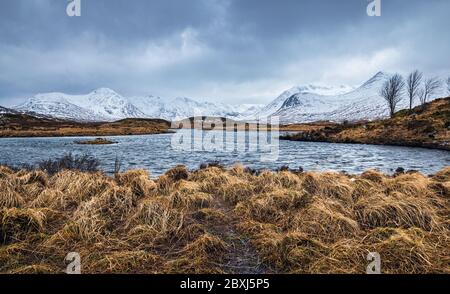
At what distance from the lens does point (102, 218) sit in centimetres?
712

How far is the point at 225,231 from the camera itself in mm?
6902

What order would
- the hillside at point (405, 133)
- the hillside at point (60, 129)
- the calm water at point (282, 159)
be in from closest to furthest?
the calm water at point (282, 159) → the hillside at point (405, 133) → the hillside at point (60, 129)

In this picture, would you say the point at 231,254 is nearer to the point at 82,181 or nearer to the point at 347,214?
the point at 347,214

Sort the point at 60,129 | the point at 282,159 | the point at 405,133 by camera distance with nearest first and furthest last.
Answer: the point at 282,159, the point at 405,133, the point at 60,129

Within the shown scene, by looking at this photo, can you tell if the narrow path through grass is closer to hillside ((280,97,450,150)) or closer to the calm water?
the calm water

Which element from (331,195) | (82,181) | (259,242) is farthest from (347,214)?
(82,181)

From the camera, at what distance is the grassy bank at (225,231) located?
199 inches

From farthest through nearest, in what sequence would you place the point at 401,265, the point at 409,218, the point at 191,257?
the point at 409,218 < the point at 191,257 < the point at 401,265

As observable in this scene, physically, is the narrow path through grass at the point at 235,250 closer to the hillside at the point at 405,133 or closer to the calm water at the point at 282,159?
the calm water at the point at 282,159

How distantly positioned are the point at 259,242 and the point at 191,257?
1436 millimetres

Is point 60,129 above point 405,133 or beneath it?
above

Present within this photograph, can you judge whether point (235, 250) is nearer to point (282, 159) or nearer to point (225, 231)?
point (225, 231)

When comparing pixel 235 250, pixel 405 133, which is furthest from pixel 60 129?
pixel 235 250

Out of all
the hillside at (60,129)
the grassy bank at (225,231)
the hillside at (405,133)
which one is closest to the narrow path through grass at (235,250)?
the grassy bank at (225,231)
